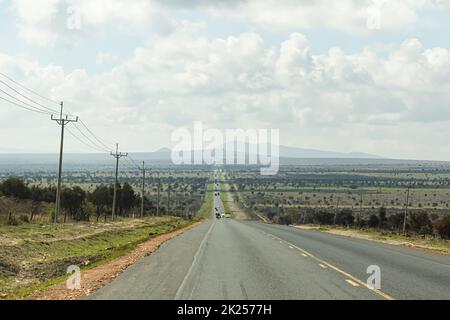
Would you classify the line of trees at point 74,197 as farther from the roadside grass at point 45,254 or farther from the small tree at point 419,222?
the small tree at point 419,222

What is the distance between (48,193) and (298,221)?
Result: 56.0m

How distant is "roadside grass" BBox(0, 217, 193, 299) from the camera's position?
20.2m

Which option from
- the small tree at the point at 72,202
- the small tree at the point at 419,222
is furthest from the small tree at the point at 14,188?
the small tree at the point at 419,222

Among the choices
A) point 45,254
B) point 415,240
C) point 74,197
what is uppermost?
point 74,197

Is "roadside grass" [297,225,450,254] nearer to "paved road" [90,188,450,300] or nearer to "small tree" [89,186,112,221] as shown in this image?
"paved road" [90,188,450,300]

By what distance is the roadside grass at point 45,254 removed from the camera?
20234 mm

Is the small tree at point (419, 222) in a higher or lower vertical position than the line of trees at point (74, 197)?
lower

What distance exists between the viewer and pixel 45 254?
2809 centimetres

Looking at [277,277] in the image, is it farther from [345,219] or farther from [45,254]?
[345,219]

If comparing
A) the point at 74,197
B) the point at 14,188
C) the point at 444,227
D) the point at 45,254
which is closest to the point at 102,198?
the point at 74,197

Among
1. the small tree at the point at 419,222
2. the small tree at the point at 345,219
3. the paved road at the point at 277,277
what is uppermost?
the paved road at the point at 277,277

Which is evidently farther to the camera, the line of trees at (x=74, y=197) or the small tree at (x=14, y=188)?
the line of trees at (x=74, y=197)
